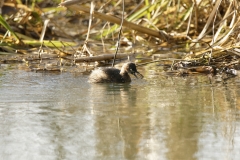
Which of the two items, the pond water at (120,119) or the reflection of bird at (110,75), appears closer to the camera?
the pond water at (120,119)

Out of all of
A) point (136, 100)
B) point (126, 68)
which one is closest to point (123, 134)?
point (136, 100)

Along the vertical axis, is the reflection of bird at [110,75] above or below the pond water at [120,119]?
above

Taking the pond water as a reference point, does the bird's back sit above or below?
above

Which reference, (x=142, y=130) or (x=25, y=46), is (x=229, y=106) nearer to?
(x=142, y=130)

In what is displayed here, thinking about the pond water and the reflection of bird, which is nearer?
the pond water

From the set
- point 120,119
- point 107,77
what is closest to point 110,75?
point 107,77

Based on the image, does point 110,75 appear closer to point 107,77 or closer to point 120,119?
point 107,77

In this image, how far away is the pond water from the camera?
3746 millimetres

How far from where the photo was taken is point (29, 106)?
5070 mm

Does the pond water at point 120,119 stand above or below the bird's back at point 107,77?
below

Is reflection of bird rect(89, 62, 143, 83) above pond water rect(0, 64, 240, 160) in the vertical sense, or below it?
above

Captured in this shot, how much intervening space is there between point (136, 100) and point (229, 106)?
2.56 ft

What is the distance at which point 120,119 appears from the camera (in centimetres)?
453

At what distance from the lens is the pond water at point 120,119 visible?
375cm
